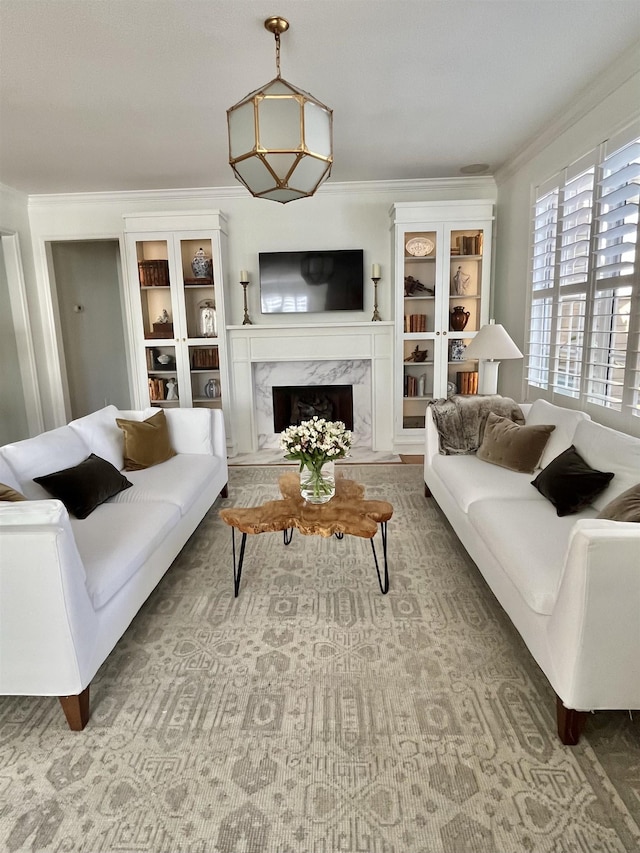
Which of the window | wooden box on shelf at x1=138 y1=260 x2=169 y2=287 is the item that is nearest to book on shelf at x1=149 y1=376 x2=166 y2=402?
wooden box on shelf at x1=138 y1=260 x2=169 y2=287

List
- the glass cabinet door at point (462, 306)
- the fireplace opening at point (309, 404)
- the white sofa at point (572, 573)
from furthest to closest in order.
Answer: the fireplace opening at point (309, 404)
the glass cabinet door at point (462, 306)
the white sofa at point (572, 573)

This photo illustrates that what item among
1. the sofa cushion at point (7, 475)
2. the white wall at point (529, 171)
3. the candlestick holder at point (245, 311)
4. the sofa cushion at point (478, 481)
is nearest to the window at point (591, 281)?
the white wall at point (529, 171)

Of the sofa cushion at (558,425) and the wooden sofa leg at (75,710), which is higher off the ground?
the sofa cushion at (558,425)

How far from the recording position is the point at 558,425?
2891mm

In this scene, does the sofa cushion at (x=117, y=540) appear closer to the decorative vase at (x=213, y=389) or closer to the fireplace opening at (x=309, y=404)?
the decorative vase at (x=213, y=389)

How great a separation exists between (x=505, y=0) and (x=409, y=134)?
1.52 meters

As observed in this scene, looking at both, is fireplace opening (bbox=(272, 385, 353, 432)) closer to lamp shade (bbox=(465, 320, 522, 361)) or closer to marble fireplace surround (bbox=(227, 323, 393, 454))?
marble fireplace surround (bbox=(227, 323, 393, 454))

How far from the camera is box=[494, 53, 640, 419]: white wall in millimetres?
2713

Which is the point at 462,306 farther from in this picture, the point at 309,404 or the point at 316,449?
the point at 316,449

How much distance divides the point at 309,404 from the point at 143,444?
2432 millimetres

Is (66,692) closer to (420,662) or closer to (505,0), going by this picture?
(420,662)

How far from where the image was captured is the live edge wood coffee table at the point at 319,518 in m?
2.30

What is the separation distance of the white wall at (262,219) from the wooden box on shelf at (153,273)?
522 mm

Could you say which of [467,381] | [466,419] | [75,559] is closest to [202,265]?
[467,381]
